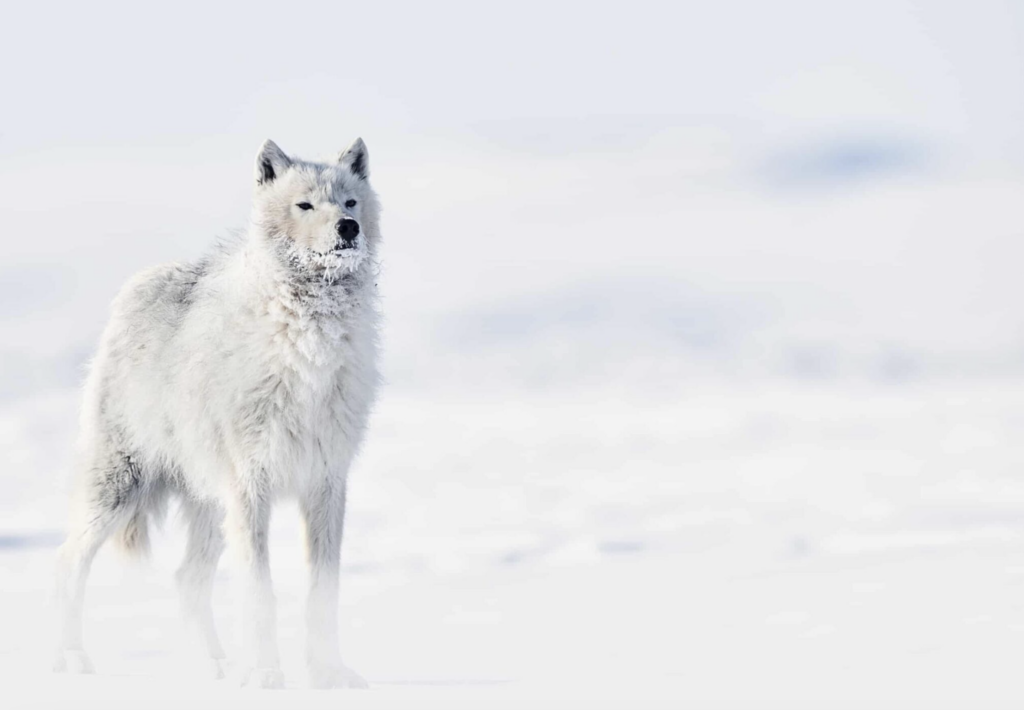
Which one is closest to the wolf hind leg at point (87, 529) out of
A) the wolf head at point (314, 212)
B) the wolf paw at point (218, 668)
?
the wolf paw at point (218, 668)

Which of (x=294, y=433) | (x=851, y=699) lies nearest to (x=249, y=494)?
(x=294, y=433)

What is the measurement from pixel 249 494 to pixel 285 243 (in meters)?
1.63

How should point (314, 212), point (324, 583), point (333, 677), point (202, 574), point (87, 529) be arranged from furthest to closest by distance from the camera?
point (202, 574) < point (87, 529) < point (324, 583) < point (314, 212) < point (333, 677)

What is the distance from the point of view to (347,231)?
26.8 ft

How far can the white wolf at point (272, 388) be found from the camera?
8.19 metres

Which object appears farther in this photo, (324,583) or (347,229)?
(324,583)

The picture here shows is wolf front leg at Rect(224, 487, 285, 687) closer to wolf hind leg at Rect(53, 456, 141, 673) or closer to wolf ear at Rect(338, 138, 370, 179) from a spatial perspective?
wolf hind leg at Rect(53, 456, 141, 673)

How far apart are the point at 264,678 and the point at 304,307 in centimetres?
233

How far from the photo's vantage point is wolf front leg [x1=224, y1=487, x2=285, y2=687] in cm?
793

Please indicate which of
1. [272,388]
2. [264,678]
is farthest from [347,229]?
[264,678]

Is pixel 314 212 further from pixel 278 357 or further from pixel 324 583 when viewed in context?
pixel 324 583

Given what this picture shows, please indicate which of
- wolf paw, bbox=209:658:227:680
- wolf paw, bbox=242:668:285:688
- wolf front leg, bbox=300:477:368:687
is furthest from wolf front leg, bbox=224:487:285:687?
wolf paw, bbox=209:658:227:680

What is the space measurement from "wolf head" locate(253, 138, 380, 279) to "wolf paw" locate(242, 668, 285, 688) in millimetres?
2500

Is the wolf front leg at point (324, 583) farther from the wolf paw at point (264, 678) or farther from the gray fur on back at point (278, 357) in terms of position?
the wolf paw at point (264, 678)
